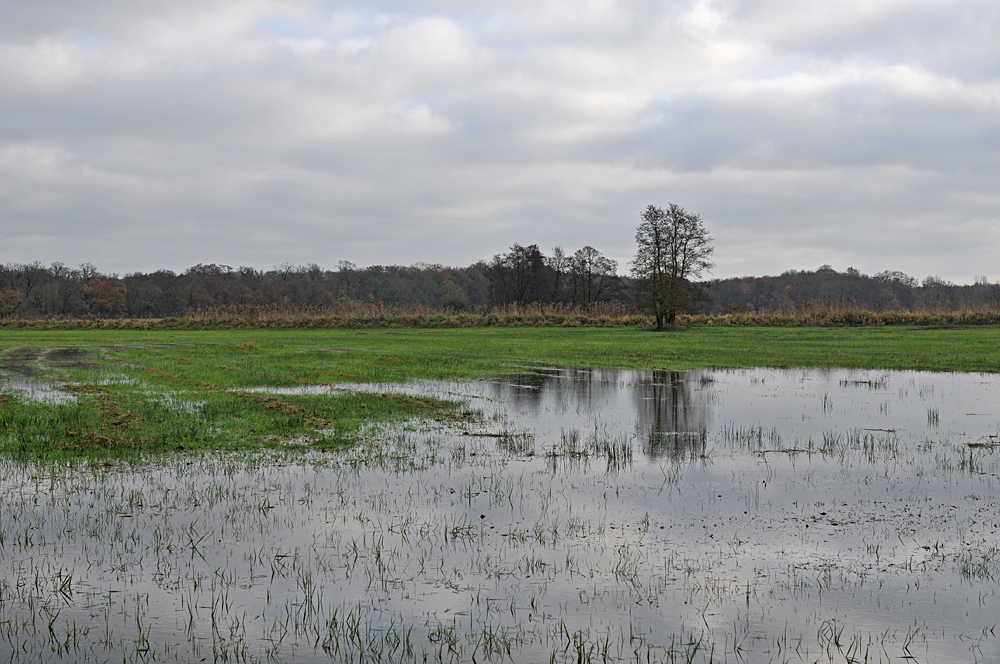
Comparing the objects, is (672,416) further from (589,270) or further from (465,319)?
(589,270)

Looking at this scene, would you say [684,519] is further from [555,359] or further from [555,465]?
[555,359]

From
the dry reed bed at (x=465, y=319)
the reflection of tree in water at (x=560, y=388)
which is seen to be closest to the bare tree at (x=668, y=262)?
the dry reed bed at (x=465, y=319)

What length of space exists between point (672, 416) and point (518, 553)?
25.0 ft

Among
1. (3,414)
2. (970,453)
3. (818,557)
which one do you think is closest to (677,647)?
(818,557)

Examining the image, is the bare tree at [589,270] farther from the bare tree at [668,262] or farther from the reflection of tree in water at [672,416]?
the reflection of tree in water at [672,416]

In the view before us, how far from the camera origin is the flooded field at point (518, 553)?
4301mm

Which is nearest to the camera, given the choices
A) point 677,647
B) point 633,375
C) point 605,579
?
point 677,647

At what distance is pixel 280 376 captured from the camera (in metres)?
19.1

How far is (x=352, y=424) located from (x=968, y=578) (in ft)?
27.2

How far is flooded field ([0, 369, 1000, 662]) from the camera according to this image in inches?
169

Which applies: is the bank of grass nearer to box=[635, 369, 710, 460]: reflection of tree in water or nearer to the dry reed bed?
box=[635, 369, 710, 460]: reflection of tree in water

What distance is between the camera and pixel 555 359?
2619 cm

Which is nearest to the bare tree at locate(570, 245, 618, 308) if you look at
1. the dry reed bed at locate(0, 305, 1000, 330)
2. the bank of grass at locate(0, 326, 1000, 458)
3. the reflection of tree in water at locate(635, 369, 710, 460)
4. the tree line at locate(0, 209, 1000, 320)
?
the tree line at locate(0, 209, 1000, 320)

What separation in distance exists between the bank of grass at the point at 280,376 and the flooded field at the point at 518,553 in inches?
59.0
